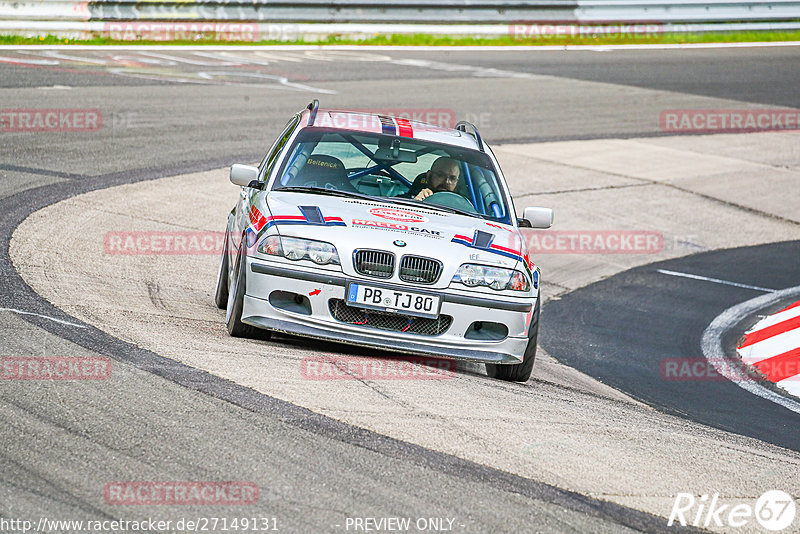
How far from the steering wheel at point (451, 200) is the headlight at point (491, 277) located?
3.17 feet

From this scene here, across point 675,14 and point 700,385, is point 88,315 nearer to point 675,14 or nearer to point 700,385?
point 700,385

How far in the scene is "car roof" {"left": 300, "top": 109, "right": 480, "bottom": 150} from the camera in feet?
26.7

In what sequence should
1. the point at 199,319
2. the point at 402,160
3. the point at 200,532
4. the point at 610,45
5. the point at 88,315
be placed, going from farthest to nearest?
the point at 610,45, the point at 402,160, the point at 199,319, the point at 88,315, the point at 200,532

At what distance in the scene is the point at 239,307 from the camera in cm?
675

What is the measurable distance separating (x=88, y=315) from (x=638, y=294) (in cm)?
600

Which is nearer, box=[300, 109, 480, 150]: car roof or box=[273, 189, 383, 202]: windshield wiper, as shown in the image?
box=[273, 189, 383, 202]: windshield wiper

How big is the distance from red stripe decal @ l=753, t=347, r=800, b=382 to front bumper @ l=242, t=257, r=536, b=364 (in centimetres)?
307

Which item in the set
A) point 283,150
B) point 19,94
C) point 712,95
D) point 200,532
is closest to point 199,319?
point 283,150

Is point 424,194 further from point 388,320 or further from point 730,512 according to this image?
point 730,512

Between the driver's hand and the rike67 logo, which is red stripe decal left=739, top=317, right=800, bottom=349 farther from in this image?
the rike67 logo

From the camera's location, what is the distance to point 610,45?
30422mm

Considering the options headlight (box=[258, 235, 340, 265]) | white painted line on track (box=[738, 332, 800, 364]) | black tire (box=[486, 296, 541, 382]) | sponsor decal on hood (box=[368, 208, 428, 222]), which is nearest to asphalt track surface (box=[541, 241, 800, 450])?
white painted line on track (box=[738, 332, 800, 364])

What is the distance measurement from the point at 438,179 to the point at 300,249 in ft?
5.31

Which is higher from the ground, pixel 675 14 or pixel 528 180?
pixel 675 14
